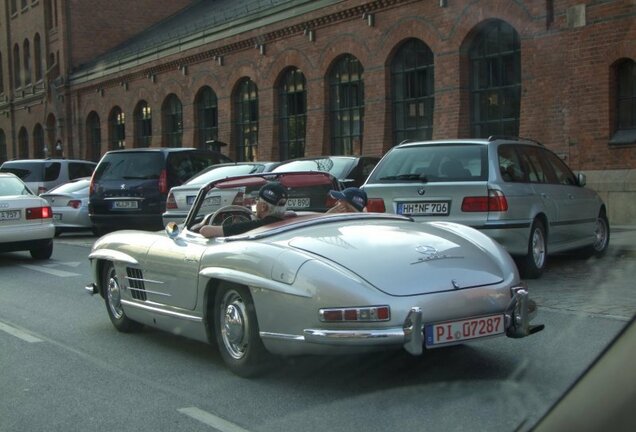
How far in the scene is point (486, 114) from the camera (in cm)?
1859

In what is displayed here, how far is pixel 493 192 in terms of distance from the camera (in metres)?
8.73

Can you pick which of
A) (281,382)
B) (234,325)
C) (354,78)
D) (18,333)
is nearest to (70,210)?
(354,78)

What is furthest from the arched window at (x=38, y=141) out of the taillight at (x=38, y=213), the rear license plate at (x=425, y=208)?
the rear license plate at (x=425, y=208)

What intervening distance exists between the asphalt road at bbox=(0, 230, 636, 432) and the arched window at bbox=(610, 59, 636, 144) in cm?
847

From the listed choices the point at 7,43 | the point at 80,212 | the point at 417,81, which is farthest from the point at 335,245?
the point at 7,43

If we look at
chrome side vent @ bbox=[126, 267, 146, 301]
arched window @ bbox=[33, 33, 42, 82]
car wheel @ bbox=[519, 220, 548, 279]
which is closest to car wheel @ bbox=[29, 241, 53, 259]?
chrome side vent @ bbox=[126, 267, 146, 301]

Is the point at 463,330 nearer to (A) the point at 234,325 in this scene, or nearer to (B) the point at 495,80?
(A) the point at 234,325

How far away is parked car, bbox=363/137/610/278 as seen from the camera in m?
8.75

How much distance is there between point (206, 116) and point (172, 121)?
3146mm

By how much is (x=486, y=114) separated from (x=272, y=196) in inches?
545

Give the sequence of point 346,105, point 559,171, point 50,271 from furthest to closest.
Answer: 1. point 346,105
2. point 50,271
3. point 559,171

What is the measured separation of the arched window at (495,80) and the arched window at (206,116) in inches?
520

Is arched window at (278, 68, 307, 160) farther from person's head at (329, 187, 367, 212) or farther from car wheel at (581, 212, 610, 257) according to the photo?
person's head at (329, 187, 367, 212)

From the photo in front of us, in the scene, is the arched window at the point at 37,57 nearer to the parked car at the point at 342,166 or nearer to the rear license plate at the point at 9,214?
the rear license plate at the point at 9,214
